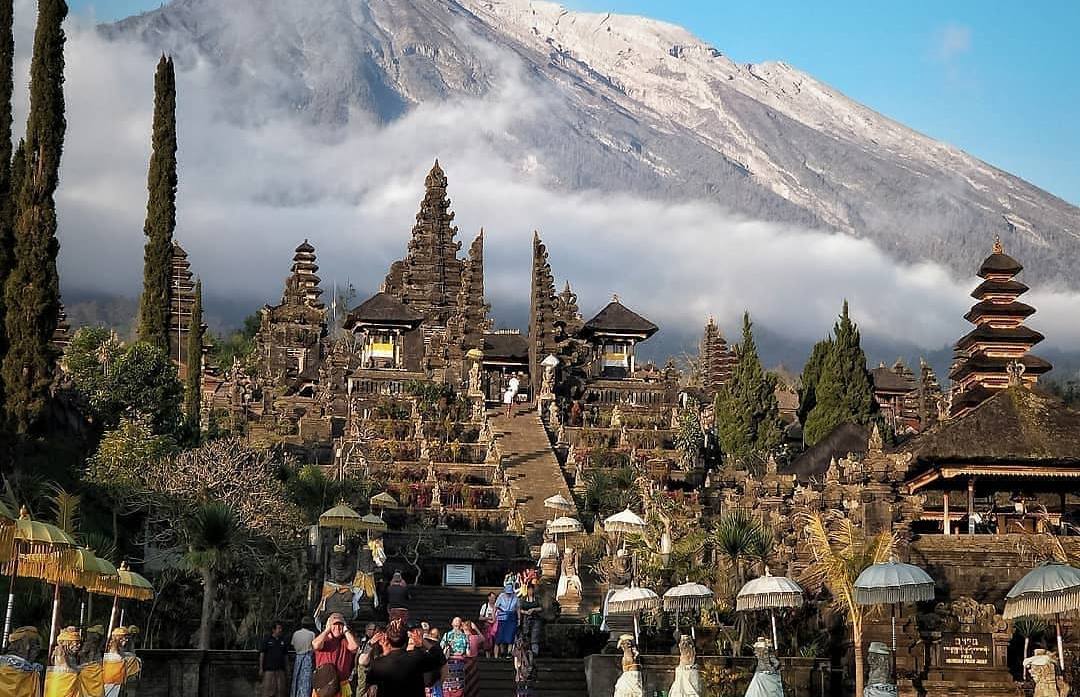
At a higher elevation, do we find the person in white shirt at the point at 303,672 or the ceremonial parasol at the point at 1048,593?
the ceremonial parasol at the point at 1048,593

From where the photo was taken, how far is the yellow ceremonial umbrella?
19.6 m

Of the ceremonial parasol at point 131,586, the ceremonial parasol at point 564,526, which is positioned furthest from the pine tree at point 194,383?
the ceremonial parasol at point 131,586

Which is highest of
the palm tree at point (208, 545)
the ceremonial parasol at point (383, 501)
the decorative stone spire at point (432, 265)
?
the decorative stone spire at point (432, 265)

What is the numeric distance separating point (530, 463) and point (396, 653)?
39465 millimetres

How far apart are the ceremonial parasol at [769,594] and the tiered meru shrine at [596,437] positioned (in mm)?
1564

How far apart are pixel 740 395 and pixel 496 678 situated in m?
41.3

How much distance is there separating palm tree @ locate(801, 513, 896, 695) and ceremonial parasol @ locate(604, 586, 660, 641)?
3101mm

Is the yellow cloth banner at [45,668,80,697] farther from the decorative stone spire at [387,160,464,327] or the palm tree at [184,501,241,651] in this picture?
the decorative stone spire at [387,160,464,327]

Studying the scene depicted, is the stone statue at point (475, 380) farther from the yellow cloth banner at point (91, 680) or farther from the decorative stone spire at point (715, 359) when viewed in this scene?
the yellow cloth banner at point (91, 680)

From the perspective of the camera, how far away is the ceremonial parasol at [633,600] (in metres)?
27.9

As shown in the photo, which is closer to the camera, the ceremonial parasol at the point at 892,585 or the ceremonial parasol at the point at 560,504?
the ceremonial parasol at the point at 892,585

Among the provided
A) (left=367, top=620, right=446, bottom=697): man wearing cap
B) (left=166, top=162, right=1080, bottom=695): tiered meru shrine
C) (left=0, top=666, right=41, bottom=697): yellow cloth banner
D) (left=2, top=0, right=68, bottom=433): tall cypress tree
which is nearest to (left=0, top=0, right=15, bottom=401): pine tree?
(left=2, top=0, right=68, bottom=433): tall cypress tree

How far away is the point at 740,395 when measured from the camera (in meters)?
66.5

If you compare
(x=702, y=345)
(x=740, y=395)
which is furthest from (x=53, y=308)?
(x=702, y=345)
